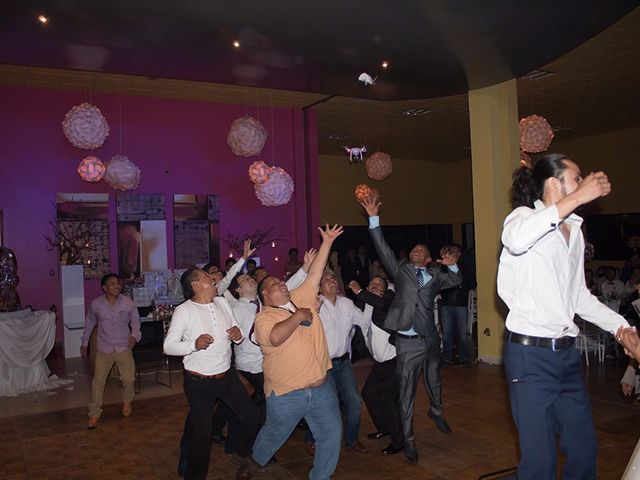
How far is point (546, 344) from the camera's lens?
2.53m

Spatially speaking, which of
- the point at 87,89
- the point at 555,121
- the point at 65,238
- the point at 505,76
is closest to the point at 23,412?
the point at 65,238

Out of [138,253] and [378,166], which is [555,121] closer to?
[378,166]

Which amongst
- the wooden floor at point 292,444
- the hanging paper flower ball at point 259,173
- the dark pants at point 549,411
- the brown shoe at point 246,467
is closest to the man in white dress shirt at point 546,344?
the dark pants at point 549,411

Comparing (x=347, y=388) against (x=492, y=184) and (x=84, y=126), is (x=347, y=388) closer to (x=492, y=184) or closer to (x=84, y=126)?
(x=492, y=184)

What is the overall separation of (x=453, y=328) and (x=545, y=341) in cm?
631

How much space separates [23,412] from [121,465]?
2.41m

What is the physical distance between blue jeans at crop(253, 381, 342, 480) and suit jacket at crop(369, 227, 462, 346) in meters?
1.10

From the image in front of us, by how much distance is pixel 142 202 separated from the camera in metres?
10.6

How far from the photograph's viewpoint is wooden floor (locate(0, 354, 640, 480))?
471cm

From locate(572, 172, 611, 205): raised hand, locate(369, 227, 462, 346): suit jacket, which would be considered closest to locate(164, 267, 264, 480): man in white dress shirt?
locate(369, 227, 462, 346): suit jacket

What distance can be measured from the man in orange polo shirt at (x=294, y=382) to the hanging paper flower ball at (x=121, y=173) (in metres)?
5.87

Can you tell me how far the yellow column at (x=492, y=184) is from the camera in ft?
27.2

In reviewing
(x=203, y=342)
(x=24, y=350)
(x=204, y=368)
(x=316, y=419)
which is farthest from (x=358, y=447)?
(x=24, y=350)

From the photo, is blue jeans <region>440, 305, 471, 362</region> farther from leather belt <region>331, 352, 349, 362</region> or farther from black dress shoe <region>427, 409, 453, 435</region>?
leather belt <region>331, 352, 349, 362</region>
